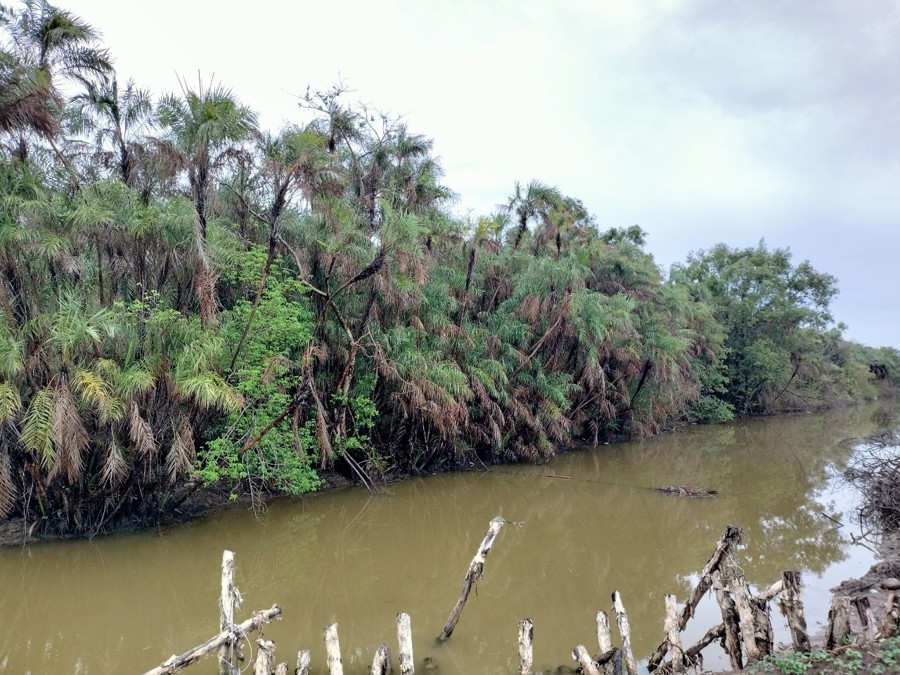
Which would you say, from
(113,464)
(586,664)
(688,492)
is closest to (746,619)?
(586,664)

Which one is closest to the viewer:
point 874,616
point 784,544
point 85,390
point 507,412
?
point 874,616

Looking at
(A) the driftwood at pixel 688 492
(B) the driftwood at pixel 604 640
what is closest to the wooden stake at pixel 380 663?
(B) the driftwood at pixel 604 640

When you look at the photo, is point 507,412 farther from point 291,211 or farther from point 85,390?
point 85,390

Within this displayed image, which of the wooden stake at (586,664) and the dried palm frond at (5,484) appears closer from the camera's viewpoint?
the wooden stake at (586,664)

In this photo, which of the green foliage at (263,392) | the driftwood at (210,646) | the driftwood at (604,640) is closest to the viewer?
the driftwood at (210,646)

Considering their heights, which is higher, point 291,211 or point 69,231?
point 291,211

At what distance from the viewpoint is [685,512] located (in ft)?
40.8

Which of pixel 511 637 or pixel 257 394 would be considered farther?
pixel 257 394

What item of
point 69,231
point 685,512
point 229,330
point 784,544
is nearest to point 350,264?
point 229,330

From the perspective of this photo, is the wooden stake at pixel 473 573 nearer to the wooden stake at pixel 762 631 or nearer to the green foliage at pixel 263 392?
the wooden stake at pixel 762 631

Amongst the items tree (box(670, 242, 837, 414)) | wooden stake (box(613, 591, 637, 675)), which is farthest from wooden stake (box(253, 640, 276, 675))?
tree (box(670, 242, 837, 414))

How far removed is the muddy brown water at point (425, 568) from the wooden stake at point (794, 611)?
3.82ft

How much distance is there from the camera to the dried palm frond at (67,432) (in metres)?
7.99

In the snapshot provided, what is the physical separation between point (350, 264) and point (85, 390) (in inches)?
233
